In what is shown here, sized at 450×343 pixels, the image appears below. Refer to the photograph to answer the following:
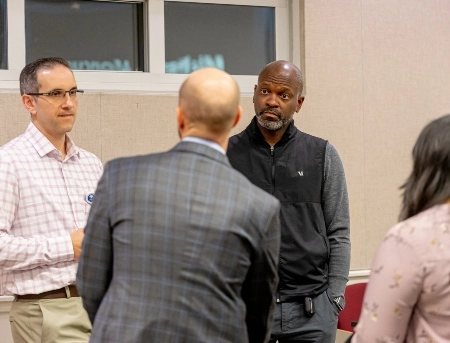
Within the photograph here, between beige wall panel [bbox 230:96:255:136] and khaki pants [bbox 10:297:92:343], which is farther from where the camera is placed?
beige wall panel [bbox 230:96:255:136]

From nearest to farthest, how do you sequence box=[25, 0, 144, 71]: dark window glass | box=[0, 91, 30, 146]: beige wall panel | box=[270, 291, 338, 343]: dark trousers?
box=[270, 291, 338, 343]: dark trousers → box=[0, 91, 30, 146]: beige wall panel → box=[25, 0, 144, 71]: dark window glass

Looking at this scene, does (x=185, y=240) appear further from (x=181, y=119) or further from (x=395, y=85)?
(x=395, y=85)

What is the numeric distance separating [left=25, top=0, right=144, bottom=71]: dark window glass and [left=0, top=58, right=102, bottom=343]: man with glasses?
3.42 feet

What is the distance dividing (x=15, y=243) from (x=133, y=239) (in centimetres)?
104


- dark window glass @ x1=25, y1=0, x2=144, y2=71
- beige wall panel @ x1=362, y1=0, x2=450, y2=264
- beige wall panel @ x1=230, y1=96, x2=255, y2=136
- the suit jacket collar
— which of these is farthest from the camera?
beige wall panel @ x1=362, y1=0, x2=450, y2=264

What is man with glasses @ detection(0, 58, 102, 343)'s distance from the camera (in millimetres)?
2814

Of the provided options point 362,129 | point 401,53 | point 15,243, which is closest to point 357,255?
point 362,129

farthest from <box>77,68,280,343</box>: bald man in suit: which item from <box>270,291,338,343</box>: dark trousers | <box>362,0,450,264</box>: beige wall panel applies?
<box>362,0,450,264</box>: beige wall panel

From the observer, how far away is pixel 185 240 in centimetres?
A: 189

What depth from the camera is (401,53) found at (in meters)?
4.62

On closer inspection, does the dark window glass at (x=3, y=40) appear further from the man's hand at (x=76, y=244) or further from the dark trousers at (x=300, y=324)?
the dark trousers at (x=300, y=324)

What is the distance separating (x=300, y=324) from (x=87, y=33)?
2128 millimetres

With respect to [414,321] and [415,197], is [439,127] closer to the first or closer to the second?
[415,197]

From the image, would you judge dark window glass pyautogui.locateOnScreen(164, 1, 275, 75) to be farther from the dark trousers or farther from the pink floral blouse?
the pink floral blouse
